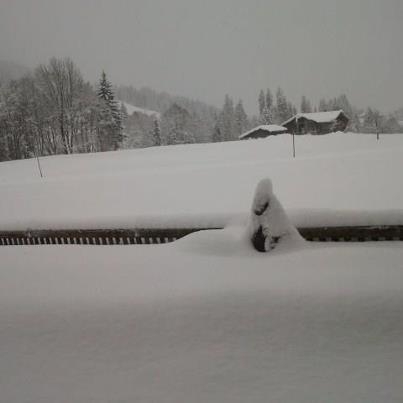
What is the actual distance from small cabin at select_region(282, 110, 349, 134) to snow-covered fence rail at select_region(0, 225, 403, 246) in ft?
71.5

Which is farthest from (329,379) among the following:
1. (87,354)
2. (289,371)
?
(87,354)

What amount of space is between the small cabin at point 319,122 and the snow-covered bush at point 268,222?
868 inches

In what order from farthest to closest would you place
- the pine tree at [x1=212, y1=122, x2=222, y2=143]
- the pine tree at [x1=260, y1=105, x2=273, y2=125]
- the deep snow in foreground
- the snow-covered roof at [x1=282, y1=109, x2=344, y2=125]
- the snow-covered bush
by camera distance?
1. the pine tree at [x1=212, y1=122, x2=222, y2=143]
2. the pine tree at [x1=260, y1=105, x2=273, y2=125]
3. the snow-covered roof at [x1=282, y1=109, x2=344, y2=125]
4. the snow-covered bush
5. the deep snow in foreground

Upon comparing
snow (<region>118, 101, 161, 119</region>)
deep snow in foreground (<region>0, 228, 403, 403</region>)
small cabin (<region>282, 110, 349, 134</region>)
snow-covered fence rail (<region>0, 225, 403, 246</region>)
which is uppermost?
snow (<region>118, 101, 161, 119</region>)

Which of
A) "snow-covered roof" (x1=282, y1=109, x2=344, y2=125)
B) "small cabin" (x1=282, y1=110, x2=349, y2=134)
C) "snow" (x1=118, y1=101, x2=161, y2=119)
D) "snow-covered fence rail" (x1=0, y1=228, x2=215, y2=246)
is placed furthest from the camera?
"snow" (x1=118, y1=101, x2=161, y2=119)

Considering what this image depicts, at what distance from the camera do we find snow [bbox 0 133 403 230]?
525 centimetres

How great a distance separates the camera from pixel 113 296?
311 cm

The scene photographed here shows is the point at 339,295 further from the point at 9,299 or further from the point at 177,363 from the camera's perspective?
the point at 9,299

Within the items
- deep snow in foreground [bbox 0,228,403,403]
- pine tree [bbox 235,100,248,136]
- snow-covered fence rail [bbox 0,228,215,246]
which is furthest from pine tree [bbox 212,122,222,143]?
deep snow in foreground [bbox 0,228,403,403]

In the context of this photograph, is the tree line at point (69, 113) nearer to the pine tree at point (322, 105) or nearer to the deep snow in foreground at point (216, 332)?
the pine tree at point (322, 105)

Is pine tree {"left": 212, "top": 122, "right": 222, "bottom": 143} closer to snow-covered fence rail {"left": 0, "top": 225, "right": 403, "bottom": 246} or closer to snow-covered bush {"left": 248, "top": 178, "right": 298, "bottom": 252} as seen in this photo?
snow-covered fence rail {"left": 0, "top": 225, "right": 403, "bottom": 246}

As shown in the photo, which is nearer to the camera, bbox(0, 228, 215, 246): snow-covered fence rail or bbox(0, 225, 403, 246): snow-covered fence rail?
bbox(0, 225, 403, 246): snow-covered fence rail

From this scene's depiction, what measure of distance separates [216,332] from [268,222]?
182cm

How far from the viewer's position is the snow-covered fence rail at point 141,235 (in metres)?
3.97
